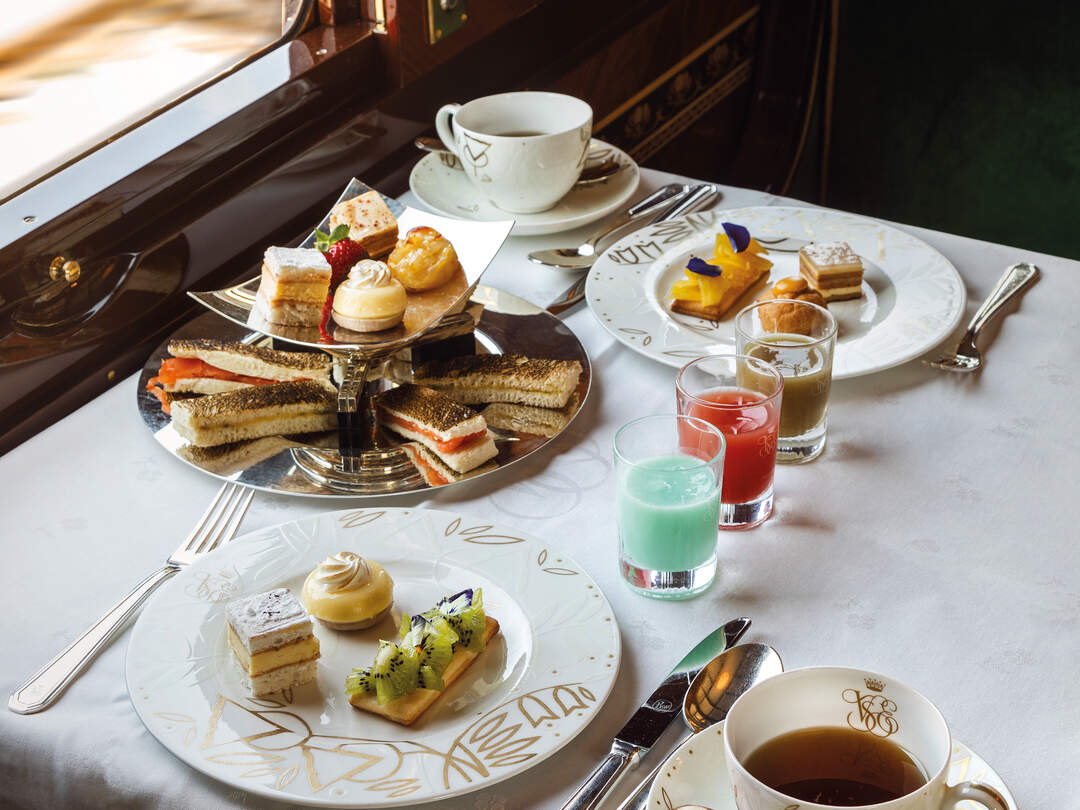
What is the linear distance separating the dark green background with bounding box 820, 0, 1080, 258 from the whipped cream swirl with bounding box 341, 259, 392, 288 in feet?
6.89

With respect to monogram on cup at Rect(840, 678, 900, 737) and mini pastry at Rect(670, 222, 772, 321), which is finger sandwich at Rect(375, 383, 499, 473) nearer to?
mini pastry at Rect(670, 222, 772, 321)

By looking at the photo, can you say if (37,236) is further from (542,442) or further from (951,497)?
(951,497)

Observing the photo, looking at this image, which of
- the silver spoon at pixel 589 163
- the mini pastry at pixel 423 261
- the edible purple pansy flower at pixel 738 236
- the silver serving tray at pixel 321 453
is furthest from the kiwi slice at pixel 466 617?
the silver spoon at pixel 589 163

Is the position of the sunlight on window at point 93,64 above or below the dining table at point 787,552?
above

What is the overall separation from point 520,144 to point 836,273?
0.43 metres

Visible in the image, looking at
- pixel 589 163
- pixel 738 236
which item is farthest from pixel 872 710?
pixel 589 163

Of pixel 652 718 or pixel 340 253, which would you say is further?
pixel 340 253

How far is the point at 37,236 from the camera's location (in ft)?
3.79

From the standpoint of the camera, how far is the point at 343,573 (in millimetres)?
839

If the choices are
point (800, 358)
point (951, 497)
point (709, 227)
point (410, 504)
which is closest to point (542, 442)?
point (410, 504)

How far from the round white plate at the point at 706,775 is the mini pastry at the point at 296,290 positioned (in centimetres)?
62

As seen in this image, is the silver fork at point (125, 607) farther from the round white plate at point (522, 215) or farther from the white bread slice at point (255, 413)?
the round white plate at point (522, 215)

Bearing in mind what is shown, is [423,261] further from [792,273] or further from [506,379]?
[792,273]

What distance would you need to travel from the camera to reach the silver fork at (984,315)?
3.88ft
